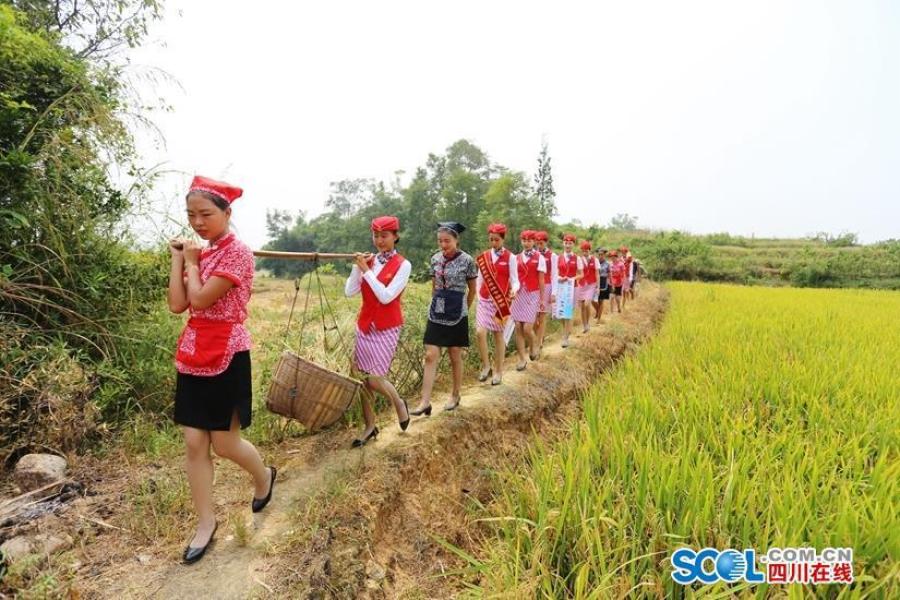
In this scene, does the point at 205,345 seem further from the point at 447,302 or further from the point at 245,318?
the point at 447,302

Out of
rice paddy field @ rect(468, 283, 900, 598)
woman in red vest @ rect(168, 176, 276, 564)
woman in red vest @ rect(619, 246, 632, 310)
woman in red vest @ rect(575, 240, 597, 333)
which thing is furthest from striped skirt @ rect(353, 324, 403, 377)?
woman in red vest @ rect(619, 246, 632, 310)

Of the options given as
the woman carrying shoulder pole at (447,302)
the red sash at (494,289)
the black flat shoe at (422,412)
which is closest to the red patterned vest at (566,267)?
the red sash at (494,289)

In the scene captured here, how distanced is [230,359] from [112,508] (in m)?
1.23

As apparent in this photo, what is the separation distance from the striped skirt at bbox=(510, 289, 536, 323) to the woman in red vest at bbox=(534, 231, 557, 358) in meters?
0.31

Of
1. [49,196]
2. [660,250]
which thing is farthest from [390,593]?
[660,250]

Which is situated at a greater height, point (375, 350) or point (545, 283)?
point (545, 283)

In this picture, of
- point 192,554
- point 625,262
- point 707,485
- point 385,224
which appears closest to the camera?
point 707,485

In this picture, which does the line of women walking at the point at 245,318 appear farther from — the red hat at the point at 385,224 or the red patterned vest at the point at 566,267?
the red patterned vest at the point at 566,267

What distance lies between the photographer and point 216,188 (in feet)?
6.56

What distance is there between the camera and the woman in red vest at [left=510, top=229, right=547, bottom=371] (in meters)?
5.62

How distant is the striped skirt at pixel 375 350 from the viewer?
3225 millimetres

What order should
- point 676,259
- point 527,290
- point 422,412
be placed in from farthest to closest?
point 676,259 → point 527,290 → point 422,412

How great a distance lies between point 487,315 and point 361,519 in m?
2.69

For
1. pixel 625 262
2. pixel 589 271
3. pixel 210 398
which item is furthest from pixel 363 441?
pixel 625 262
